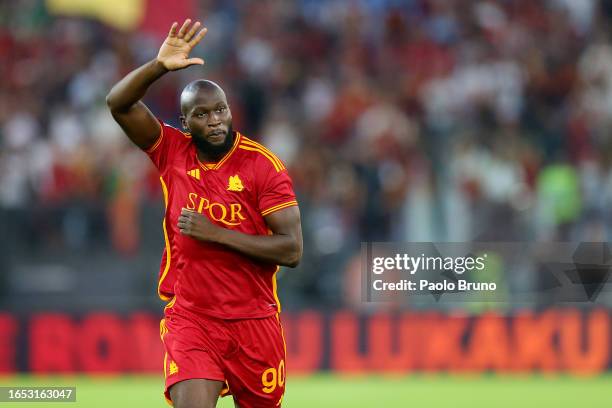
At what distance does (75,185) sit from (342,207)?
10.7ft

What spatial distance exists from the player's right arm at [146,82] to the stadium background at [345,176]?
17.2ft

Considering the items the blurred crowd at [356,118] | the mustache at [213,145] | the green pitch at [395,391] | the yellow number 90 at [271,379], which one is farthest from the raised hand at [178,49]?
the blurred crowd at [356,118]

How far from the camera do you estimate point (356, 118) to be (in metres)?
16.3

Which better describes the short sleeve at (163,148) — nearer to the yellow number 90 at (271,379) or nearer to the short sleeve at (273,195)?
the short sleeve at (273,195)

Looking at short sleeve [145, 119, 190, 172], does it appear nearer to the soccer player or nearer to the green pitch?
the soccer player

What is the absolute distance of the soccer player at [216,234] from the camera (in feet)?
22.6

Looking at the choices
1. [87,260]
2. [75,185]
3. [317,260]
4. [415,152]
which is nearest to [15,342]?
[87,260]

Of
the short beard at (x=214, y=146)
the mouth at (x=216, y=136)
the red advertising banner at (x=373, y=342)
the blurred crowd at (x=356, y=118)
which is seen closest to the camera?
the mouth at (x=216, y=136)

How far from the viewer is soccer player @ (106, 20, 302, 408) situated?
6.88 metres

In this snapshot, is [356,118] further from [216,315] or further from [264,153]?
[216,315]

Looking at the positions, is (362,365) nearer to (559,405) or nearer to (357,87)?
(559,405)

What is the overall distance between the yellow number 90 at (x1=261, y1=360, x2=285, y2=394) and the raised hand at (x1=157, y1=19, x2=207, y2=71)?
180 cm

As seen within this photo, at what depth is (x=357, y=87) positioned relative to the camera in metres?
16.7

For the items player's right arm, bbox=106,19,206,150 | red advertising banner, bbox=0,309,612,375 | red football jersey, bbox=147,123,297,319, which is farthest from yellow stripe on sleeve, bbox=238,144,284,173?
red advertising banner, bbox=0,309,612,375
